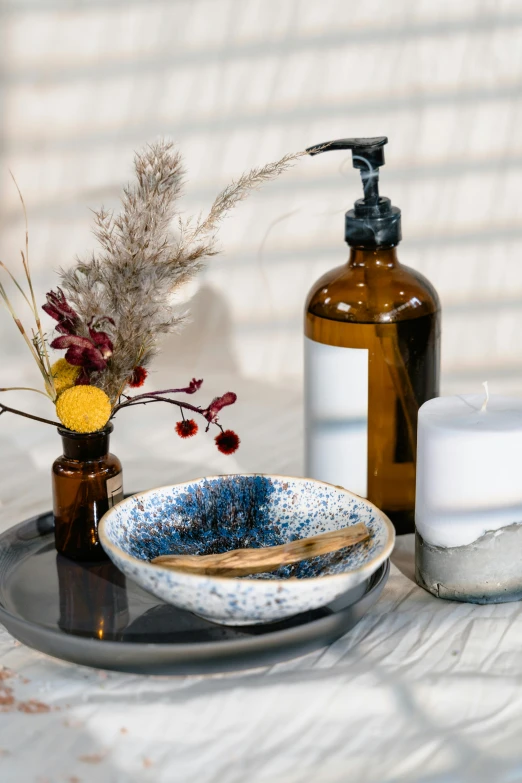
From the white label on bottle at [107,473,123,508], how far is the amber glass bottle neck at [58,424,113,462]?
20mm

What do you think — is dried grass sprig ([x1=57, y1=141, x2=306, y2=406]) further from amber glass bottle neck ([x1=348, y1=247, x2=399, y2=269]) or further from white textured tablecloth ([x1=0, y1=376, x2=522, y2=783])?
white textured tablecloth ([x1=0, y1=376, x2=522, y2=783])

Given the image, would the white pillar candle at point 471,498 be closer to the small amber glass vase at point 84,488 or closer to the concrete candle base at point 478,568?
the concrete candle base at point 478,568

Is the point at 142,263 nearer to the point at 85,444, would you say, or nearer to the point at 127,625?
the point at 85,444

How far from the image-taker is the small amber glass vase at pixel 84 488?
2.50 ft

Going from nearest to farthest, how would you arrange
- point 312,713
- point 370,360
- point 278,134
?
point 312,713 → point 370,360 → point 278,134

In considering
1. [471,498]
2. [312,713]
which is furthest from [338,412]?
[312,713]

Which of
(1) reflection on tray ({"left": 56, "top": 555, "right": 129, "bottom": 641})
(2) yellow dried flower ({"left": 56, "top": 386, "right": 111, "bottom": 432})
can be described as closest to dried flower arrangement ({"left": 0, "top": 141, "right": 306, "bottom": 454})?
(2) yellow dried flower ({"left": 56, "top": 386, "right": 111, "bottom": 432})

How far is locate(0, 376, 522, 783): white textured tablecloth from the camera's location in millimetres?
579

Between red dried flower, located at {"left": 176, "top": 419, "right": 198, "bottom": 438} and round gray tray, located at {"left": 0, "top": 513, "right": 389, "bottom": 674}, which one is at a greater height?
red dried flower, located at {"left": 176, "top": 419, "right": 198, "bottom": 438}

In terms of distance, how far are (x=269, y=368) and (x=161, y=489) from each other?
0.71 metres

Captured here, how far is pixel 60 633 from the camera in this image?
639 mm

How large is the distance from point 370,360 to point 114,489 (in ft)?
0.73

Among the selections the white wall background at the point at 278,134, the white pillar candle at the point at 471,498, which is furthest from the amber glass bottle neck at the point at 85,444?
the white wall background at the point at 278,134

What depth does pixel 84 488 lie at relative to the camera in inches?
30.2
